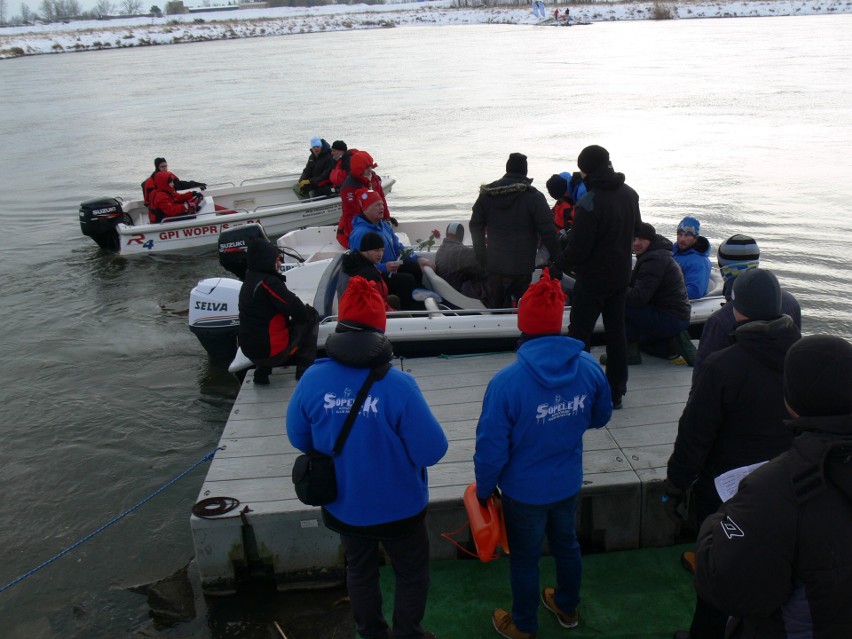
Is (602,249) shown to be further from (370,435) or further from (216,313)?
(216,313)

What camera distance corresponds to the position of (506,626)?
3.22 meters

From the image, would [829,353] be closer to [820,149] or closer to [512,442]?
[512,442]

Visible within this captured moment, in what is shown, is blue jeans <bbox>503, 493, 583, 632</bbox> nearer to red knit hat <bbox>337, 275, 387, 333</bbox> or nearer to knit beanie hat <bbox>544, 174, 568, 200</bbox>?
red knit hat <bbox>337, 275, 387, 333</bbox>

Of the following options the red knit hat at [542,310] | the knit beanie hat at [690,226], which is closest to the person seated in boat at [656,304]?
the knit beanie hat at [690,226]

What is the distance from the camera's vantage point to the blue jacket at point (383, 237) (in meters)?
5.49

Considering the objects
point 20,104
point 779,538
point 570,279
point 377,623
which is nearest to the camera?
point 779,538

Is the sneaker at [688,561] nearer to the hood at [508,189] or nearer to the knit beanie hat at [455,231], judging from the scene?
the hood at [508,189]

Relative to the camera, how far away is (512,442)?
8.87 feet

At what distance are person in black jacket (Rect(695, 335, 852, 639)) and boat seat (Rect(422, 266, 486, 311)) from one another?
14.7 feet

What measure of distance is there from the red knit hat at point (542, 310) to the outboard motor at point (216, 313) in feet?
13.3

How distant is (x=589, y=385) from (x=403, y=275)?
3692mm

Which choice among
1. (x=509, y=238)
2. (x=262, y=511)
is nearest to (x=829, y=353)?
(x=262, y=511)

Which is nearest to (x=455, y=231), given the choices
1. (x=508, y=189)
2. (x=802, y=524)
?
(x=508, y=189)

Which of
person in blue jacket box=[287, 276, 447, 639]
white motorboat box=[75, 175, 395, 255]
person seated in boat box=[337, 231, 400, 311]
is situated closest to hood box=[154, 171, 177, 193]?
white motorboat box=[75, 175, 395, 255]
